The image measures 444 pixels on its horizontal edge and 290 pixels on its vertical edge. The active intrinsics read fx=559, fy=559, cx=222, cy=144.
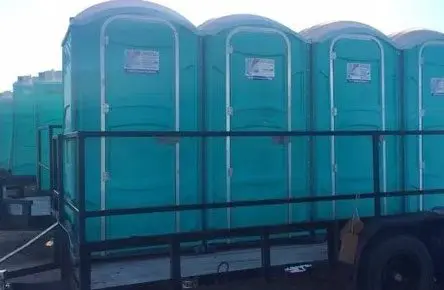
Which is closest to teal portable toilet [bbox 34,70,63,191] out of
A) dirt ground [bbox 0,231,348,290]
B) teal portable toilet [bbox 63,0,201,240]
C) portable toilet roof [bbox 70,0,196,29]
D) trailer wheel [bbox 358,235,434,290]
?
dirt ground [bbox 0,231,348,290]

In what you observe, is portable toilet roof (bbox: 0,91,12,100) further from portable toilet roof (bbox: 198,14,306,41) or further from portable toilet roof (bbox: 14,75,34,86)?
portable toilet roof (bbox: 198,14,306,41)

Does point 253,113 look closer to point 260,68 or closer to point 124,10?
point 260,68

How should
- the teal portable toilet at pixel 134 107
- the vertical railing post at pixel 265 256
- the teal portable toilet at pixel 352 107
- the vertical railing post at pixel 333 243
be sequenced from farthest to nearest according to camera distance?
the teal portable toilet at pixel 352 107
the vertical railing post at pixel 333 243
the teal portable toilet at pixel 134 107
the vertical railing post at pixel 265 256

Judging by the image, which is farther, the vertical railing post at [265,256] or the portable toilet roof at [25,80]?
the portable toilet roof at [25,80]

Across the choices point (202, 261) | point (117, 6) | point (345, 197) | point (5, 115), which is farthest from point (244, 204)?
point (5, 115)

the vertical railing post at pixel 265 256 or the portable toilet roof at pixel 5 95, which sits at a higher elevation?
the portable toilet roof at pixel 5 95

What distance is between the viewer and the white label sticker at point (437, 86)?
6.54 m

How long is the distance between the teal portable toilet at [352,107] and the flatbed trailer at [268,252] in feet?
2.20

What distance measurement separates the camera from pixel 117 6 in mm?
5039

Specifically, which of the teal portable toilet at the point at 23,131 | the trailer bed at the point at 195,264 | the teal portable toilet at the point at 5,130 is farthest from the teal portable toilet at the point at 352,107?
the teal portable toilet at the point at 5,130

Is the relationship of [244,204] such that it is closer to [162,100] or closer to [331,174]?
[162,100]

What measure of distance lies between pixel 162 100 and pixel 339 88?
1979mm

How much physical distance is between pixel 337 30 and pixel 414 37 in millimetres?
1127

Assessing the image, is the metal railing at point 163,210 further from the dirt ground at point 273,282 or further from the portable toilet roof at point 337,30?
the portable toilet roof at point 337,30
